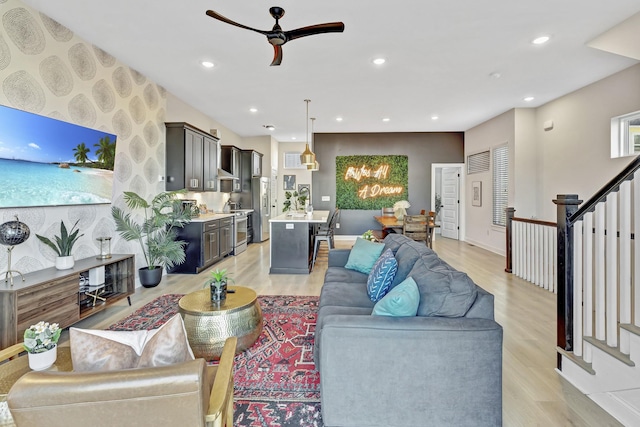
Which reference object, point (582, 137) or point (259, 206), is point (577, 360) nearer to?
point (582, 137)

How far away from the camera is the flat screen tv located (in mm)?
2625

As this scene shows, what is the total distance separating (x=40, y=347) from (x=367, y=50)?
12.6 ft

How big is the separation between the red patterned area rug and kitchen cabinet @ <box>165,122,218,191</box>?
2.30 meters

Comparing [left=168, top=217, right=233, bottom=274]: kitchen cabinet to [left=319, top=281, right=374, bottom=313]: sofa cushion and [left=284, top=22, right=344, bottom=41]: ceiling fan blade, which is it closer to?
[left=319, top=281, right=374, bottom=313]: sofa cushion

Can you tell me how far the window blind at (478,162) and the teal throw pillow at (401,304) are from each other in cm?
662

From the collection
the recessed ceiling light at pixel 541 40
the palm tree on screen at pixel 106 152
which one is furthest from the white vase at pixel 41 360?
the recessed ceiling light at pixel 541 40

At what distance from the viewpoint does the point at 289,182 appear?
964 cm

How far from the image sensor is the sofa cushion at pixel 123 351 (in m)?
1.15

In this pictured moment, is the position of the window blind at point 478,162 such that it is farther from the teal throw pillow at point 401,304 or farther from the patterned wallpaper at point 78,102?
the patterned wallpaper at point 78,102

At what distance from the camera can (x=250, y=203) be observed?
8.34 m

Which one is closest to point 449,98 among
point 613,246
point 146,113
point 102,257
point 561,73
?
point 561,73

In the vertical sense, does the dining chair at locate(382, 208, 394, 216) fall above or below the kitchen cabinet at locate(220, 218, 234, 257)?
above

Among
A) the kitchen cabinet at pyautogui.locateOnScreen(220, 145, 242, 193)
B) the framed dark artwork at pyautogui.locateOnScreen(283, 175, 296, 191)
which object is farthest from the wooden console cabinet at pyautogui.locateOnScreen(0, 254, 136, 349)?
the framed dark artwork at pyautogui.locateOnScreen(283, 175, 296, 191)

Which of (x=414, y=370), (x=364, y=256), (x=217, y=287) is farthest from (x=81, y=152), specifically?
(x=414, y=370)
